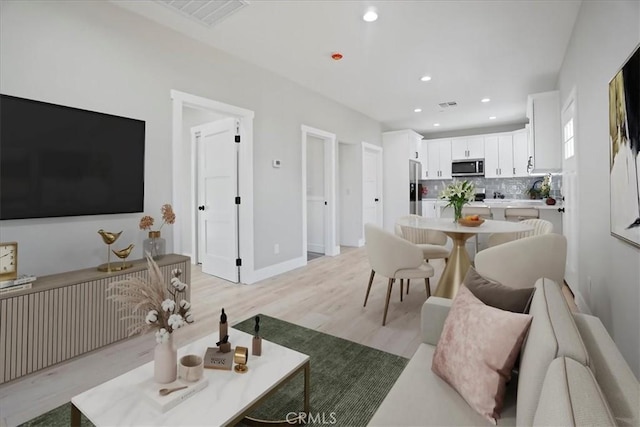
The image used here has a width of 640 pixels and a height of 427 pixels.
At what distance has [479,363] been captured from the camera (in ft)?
3.58

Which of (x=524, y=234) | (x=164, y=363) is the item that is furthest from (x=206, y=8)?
(x=524, y=234)

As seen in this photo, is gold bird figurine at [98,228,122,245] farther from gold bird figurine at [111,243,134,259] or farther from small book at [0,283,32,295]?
small book at [0,283,32,295]

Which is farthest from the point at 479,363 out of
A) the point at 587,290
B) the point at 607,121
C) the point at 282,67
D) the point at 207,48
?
the point at 282,67

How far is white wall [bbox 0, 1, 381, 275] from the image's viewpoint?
7.25 ft

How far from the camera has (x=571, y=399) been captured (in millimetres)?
629

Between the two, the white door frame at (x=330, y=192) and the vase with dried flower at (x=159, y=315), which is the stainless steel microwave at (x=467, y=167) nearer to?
the white door frame at (x=330, y=192)

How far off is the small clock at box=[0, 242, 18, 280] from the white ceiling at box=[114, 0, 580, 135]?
2.11 m

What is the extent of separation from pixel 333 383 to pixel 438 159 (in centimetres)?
721

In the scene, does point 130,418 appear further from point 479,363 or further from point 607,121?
point 607,121

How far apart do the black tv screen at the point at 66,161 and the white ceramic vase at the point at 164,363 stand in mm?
1802

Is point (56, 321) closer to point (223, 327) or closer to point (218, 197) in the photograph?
point (223, 327)

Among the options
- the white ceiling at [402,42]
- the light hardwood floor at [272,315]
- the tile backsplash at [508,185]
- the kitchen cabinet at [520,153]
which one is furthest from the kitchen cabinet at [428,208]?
the light hardwood floor at [272,315]

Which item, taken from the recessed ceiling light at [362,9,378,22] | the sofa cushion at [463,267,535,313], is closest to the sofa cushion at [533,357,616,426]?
the sofa cushion at [463,267,535,313]

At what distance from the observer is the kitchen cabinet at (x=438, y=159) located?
25.9 ft
